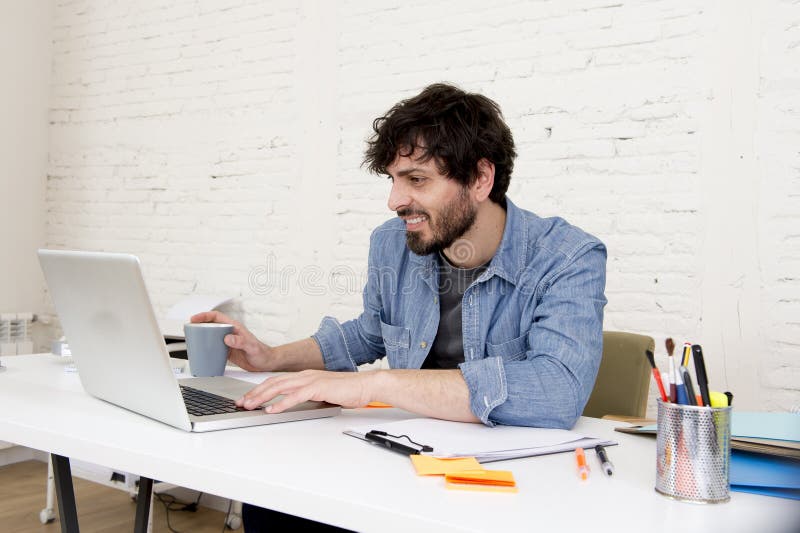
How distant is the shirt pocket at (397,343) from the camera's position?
1611 mm

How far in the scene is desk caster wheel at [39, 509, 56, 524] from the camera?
2.73 metres

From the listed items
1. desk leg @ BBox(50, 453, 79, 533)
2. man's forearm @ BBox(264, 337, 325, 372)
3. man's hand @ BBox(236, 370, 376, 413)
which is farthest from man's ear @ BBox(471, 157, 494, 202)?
desk leg @ BBox(50, 453, 79, 533)

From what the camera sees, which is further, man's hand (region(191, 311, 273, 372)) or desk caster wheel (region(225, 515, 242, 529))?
desk caster wheel (region(225, 515, 242, 529))

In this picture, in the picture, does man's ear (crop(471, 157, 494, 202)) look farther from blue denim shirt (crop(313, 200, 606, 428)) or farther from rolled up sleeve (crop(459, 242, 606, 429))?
rolled up sleeve (crop(459, 242, 606, 429))

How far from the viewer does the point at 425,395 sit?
3.79 feet

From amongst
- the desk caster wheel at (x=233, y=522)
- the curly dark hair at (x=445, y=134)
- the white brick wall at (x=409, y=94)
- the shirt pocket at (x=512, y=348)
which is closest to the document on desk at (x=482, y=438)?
the shirt pocket at (x=512, y=348)

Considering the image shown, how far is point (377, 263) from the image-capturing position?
1.75m

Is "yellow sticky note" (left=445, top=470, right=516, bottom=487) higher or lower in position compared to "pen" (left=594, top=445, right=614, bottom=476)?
higher

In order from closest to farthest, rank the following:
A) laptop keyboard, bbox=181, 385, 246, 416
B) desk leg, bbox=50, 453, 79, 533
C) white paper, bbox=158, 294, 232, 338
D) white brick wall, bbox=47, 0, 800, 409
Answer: laptop keyboard, bbox=181, 385, 246, 416, desk leg, bbox=50, 453, 79, 533, white brick wall, bbox=47, 0, 800, 409, white paper, bbox=158, 294, 232, 338

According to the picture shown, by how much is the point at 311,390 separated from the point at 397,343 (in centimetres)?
54

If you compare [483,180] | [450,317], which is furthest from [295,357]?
[483,180]

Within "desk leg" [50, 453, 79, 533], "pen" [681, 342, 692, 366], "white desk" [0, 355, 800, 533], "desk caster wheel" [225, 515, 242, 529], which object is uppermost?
"pen" [681, 342, 692, 366]

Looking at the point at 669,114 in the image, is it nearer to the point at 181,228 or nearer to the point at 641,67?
the point at 641,67

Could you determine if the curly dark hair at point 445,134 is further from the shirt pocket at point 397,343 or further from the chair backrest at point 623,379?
the chair backrest at point 623,379
